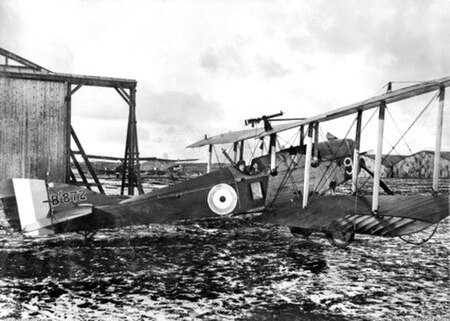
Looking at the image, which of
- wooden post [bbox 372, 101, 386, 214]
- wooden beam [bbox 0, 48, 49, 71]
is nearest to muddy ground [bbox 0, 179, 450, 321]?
wooden post [bbox 372, 101, 386, 214]

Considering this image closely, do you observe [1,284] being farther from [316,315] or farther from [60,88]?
[60,88]

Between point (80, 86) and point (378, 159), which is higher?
point (80, 86)

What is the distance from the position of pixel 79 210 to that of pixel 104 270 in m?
1.99

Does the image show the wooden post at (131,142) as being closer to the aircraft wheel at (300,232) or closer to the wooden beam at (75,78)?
the wooden beam at (75,78)

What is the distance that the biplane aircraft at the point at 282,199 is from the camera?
695 cm

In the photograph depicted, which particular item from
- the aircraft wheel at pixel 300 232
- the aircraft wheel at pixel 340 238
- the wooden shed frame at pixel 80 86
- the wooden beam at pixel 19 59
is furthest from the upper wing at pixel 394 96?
the wooden beam at pixel 19 59

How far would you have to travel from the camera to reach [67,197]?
8289 mm

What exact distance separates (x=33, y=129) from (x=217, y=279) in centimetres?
1136

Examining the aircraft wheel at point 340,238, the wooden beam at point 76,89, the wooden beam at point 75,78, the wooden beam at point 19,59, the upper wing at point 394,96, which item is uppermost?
the wooden beam at point 19,59

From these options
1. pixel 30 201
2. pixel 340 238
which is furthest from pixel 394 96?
pixel 30 201

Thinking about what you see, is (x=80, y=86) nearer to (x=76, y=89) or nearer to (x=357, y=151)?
(x=76, y=89)

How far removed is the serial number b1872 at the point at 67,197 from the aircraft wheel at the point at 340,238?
5.23 metres

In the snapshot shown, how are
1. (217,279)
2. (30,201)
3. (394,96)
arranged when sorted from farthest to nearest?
1. (30,201)
2. (394,96)
3. (217,279)

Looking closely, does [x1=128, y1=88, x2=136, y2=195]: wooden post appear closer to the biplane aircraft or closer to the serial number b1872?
the biplane aircraft
